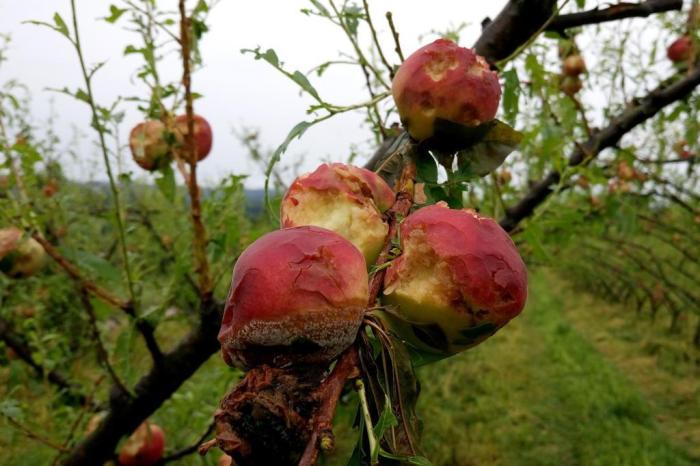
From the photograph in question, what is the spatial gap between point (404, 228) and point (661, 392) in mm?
4918

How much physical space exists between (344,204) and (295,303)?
150 millimetres

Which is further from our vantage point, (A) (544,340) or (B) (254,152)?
(A) (544,340)

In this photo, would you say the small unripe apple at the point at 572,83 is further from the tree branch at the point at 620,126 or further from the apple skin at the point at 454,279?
the apple skin at the point at 454,279

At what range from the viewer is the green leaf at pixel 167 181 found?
129cm

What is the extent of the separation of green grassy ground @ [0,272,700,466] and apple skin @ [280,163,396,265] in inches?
51.1

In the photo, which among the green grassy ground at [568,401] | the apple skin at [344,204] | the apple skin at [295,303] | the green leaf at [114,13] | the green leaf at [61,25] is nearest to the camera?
the apple skin at [295,303]

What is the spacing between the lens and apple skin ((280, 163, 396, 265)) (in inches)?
21.3

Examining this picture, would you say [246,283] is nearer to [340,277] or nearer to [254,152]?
[340,277]

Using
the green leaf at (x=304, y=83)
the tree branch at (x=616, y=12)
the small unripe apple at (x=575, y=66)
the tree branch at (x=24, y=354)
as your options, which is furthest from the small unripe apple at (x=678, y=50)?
the tree branch at (x=24, y=354)

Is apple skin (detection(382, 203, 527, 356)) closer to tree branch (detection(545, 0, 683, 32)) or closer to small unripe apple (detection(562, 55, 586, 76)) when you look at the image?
tree branch (detection(545, 0, 683, 32))

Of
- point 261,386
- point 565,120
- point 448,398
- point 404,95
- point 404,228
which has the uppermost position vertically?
point 565,120

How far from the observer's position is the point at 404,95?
65 centimetres

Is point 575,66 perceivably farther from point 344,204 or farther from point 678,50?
point 344,204

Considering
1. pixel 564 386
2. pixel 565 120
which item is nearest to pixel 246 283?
pixel 565 120
